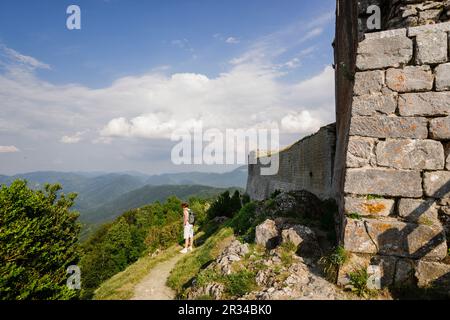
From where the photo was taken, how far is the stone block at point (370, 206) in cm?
469

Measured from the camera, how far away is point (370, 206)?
4.74m

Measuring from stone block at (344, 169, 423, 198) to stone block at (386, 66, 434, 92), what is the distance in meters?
1.40

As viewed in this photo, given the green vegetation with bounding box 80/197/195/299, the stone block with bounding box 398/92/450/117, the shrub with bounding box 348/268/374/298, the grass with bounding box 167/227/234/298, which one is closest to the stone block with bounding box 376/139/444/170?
the stone block with bounding box 398/92/450/117

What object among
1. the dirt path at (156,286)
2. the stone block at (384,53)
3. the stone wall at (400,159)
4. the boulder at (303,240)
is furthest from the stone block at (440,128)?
the dirt path at (156,286)

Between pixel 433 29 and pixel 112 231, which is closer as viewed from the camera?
pixel 433 29

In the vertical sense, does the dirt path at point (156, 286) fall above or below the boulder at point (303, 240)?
below

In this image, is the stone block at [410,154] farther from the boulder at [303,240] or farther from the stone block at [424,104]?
the boulder at [303,240]

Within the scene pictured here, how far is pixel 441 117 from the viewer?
14.9ft

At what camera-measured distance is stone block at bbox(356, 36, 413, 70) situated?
4.82 metres

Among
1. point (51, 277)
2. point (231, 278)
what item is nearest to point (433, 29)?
point (231, 278)

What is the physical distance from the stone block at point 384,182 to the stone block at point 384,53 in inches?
→ 72.3

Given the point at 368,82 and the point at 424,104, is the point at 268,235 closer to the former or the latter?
the point at 368,82
